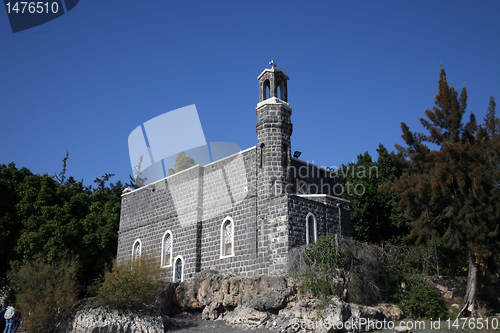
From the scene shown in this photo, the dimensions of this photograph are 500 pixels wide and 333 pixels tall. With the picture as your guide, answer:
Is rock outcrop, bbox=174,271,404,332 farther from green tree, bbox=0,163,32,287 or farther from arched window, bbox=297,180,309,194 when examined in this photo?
green tree, bbox=0,163,32,287

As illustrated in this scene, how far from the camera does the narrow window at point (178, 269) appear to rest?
2284cm

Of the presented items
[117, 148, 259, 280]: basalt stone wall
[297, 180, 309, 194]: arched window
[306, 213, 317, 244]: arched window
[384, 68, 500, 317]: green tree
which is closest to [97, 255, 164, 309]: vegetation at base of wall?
[117, 148, 259, 280]: basalt stone wall

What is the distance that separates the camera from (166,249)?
24.4 meters

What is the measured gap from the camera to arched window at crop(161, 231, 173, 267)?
78.9ft

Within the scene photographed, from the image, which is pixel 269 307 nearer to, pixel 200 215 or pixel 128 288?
pixel 128 288

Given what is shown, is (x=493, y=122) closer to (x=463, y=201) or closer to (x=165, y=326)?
(x=463, y=201)

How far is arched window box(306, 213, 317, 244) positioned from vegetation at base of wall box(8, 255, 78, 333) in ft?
33.4

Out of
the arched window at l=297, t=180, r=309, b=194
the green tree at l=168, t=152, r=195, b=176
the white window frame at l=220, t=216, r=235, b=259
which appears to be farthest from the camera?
the green tree at l=168, t=152, r=195, b=176

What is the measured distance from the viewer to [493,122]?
2048 centimetres

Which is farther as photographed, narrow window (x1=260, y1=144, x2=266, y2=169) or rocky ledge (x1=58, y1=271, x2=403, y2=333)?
narrow window (x1=260, y1=144, x2=266, y2=169)

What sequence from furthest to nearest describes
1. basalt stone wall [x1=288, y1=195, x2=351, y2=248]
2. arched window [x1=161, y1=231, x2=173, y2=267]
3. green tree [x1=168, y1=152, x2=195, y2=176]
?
green tree [x1=168, y1=152, x2=195, y2=176] < arched window [x1=161, y1=231, x2=173, y2=267] < basalt stone wall [x1=288, y1=195, x2=351, y2=248]

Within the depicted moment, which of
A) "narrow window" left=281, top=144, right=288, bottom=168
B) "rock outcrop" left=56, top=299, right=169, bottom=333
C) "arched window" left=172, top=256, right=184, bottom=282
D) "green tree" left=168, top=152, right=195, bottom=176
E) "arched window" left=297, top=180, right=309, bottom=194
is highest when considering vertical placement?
"green tree" left=168, top=152, right=195, bottom=176

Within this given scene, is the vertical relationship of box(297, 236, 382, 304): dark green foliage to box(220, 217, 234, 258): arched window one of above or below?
below

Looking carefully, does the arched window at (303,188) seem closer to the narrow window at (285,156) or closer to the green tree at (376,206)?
the narrow window at (285,156)
